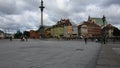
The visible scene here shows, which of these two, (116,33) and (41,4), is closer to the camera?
(41,4)

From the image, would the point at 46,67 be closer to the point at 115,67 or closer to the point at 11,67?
the point at 11,67

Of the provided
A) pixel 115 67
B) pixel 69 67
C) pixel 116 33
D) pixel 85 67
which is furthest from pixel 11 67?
pixel 116 33

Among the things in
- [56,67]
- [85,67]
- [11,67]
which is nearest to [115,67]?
[85,67]

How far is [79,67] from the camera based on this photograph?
12.8m

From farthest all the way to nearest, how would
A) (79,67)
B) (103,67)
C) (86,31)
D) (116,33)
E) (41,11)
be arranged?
(86,31) → (116,33) → (41,11) → (79,67) → (103,67)

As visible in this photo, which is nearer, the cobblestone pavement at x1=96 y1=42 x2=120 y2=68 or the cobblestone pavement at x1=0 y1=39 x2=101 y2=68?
the cobblestone pavement at x1=96 y1=42 x2=120 y2=68

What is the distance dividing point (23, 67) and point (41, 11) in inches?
4628

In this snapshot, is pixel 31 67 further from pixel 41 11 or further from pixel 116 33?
pixel 116 33

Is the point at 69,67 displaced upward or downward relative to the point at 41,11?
downward

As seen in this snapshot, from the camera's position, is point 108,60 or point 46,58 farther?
point 46,58

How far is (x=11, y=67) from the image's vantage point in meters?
12.2

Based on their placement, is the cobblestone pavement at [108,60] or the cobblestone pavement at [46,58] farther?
the cobblestone pavement at [46,58]

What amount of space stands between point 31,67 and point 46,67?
0.71 m

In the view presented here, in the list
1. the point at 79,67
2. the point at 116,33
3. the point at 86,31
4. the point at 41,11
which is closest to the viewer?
the point at 79,67
